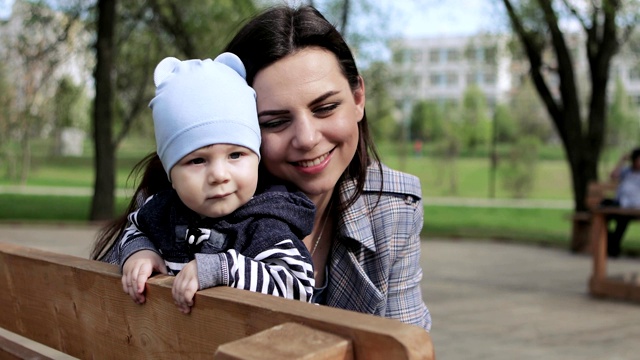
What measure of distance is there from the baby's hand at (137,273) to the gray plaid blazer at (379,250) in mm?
541

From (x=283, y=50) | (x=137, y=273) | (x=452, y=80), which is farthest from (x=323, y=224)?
(x=452, y=80)

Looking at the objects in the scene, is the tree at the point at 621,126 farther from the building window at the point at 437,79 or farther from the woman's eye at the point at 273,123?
the building window at the point at 437,79

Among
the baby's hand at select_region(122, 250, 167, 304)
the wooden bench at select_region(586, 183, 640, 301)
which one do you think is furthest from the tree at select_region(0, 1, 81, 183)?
the baby's hand at select_region(122, 250, 167, 304)

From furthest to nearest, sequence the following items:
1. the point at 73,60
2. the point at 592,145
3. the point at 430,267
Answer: the point at 73,60 → the point at 592,145 → the point at 430,267

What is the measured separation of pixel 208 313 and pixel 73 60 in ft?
61.5

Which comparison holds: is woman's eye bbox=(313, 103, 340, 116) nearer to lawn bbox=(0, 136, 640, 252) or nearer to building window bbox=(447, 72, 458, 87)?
lawn bbox=(0, 136, 640, 252)

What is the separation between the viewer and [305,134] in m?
1.78

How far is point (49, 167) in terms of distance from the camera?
33219mm

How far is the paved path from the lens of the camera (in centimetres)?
541

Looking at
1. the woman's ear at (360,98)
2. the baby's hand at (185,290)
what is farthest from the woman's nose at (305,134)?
the baby's hand at (185,290)

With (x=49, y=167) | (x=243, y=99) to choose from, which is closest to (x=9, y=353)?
(x=243, y=99)

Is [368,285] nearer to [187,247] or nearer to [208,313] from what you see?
[187,247]

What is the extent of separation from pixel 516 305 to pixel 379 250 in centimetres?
546

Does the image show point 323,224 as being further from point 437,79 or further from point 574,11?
point 437,79
